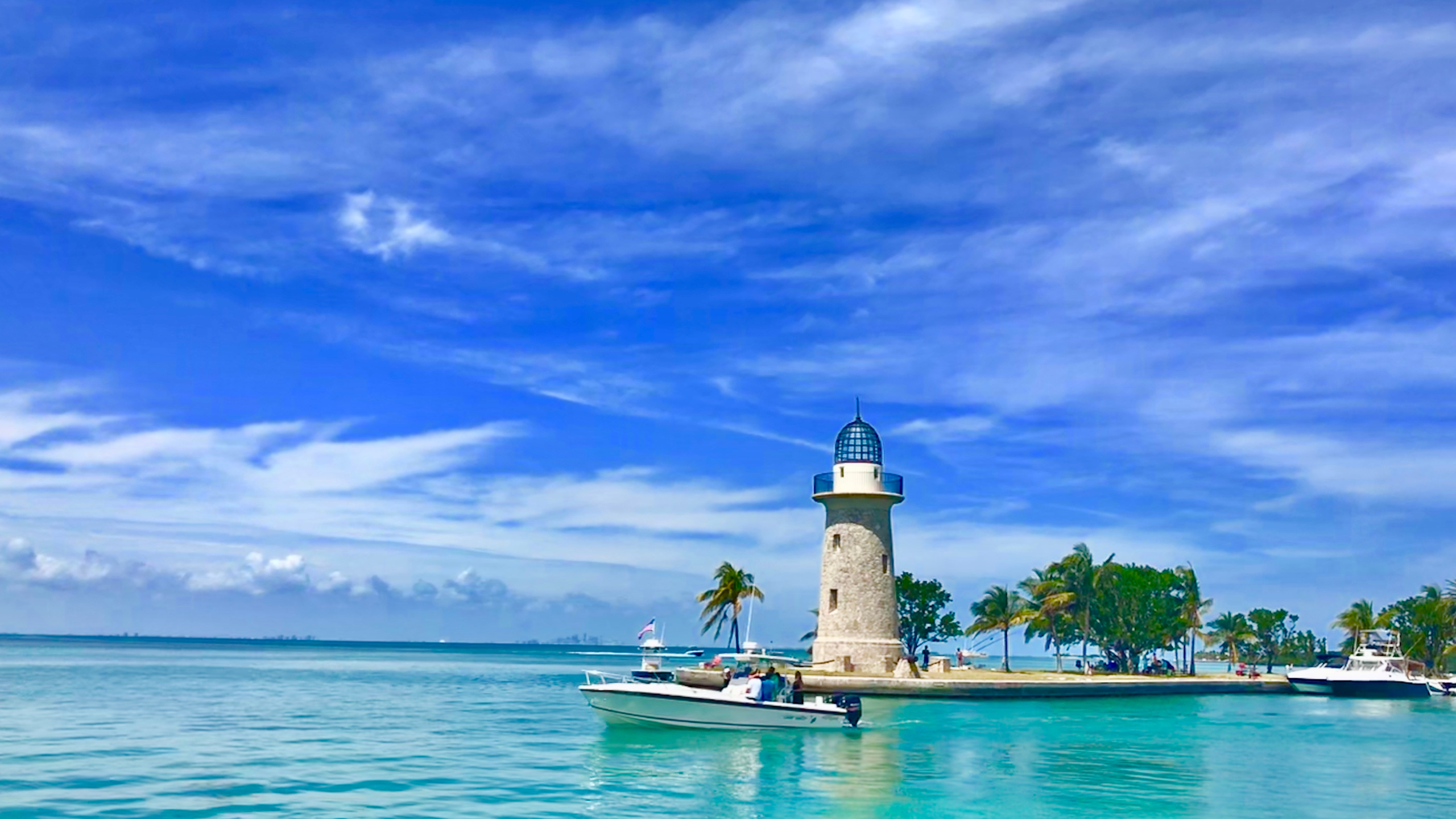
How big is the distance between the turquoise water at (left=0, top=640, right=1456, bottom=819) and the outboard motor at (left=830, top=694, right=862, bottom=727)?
55cm

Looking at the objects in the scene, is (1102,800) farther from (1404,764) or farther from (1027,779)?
(1404,764)

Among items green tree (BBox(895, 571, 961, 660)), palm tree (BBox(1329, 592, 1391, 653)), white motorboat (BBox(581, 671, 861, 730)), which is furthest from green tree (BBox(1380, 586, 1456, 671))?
white motorboat (BBox(581, 671, 861, 730))

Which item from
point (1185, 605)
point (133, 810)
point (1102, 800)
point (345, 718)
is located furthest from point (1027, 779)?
point (1185, 605)

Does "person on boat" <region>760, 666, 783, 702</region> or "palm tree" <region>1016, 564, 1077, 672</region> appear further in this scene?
"palm tree" <region>1016, 564, 1077, 672</region>

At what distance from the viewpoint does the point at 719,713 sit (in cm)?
3002

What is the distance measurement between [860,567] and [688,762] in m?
21.4

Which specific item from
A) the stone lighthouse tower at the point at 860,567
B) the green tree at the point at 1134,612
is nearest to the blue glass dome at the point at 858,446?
the stone lighthouse tower at the point at 860,567

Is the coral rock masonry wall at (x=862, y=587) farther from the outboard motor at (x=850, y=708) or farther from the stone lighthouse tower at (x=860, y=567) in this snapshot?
the outboard motor at (x=850, y=708)

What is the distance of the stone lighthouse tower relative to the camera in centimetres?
4541

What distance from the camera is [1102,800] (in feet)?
A: 70.0

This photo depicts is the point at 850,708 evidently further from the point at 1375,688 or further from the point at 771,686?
the point at 1375,688

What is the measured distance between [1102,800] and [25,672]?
224 feet

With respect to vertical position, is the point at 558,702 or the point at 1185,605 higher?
the point at 1185,605

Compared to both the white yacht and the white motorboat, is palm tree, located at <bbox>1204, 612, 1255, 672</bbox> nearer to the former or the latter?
the white yacht
